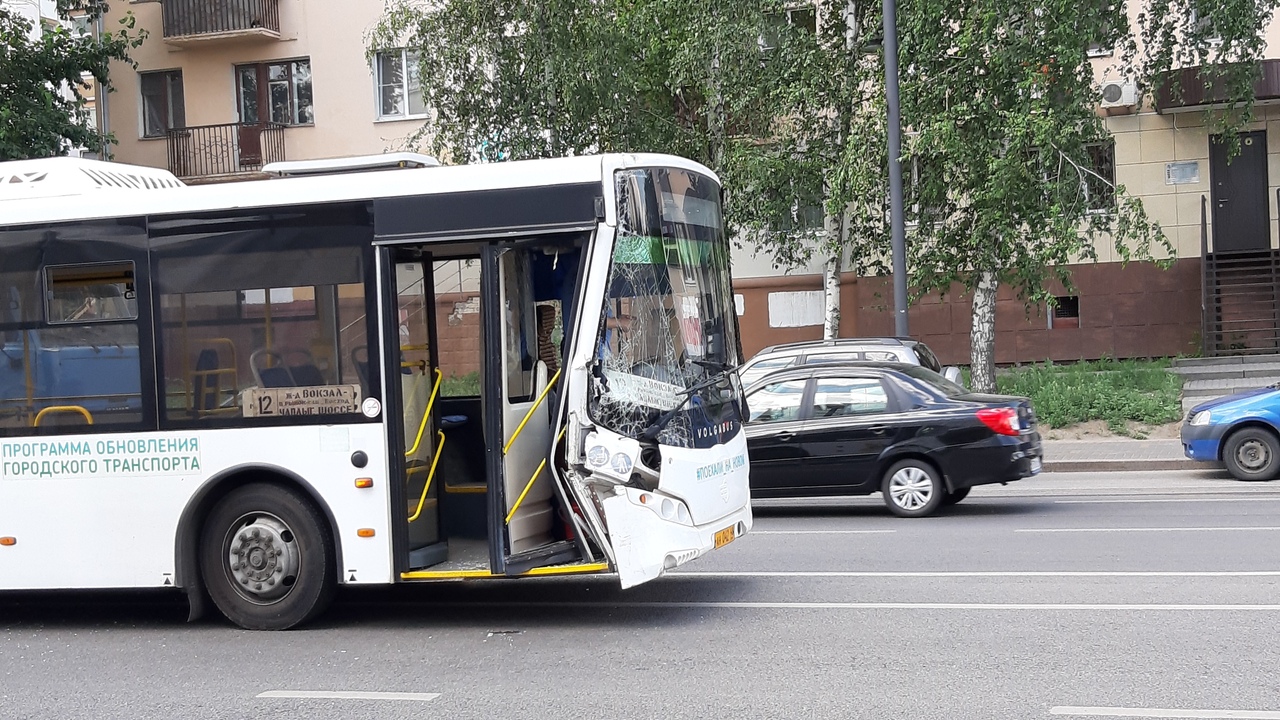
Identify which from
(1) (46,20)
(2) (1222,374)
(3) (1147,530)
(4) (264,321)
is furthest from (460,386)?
(1) (46,20)

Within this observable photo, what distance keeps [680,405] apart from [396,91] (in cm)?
2377

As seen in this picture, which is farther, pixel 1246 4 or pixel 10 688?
pixel 1246 4

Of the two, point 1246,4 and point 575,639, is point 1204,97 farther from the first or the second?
point 575,639

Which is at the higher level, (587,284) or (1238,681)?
(587,284)

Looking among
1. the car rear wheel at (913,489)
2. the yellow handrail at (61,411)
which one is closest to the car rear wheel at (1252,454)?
the car rear wheel at (913,489)

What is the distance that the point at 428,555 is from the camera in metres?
8.52

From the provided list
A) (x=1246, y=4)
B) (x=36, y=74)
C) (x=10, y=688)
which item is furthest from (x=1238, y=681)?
(x=36, y=74)

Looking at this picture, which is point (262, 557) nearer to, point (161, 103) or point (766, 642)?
point (766, 642)

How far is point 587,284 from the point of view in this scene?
7.84 metres

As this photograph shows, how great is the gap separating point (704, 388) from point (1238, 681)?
355 cm

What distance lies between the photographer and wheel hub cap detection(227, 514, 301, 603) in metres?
8.46

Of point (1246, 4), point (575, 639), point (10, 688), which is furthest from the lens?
point (1246, 4)

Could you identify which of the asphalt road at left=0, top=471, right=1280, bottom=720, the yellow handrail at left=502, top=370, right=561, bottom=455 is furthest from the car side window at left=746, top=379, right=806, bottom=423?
the yellow handrail at left=502, top=370, right=561, bottom=455

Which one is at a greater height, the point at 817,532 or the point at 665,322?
the point at 665,322
